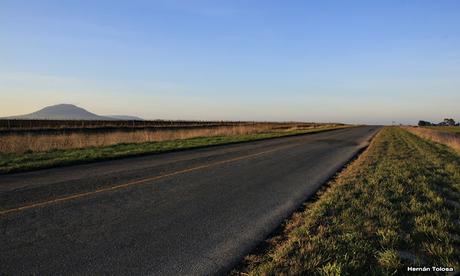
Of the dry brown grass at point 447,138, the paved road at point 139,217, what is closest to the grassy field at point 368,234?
the paved road at point 139,217

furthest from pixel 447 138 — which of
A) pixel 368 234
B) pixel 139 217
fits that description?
pixel 139 217

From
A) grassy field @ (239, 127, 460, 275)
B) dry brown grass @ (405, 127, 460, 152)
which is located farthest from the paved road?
dry brown grass @ (405, 127, 460, 152)

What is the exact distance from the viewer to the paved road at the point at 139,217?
3898mm

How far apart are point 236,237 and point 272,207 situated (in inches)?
72.8

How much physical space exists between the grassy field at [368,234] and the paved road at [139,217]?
483 mm

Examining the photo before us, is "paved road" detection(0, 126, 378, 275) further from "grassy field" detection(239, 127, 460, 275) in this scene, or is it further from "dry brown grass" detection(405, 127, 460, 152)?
"dry brown grass" detection(405, 127, 460, 152)

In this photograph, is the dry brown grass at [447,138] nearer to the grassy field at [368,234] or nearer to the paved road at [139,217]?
the grassy field at [368,234]

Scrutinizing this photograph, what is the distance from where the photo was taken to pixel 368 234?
4848 mm

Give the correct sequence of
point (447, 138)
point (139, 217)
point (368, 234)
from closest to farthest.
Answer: point (368, 234)
point (139, 217)
point (447, 138)

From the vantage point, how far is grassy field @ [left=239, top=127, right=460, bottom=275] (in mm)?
3842

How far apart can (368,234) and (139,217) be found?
366cm

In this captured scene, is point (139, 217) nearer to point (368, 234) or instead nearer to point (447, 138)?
point (368, 234)

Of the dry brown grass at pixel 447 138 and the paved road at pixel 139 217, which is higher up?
the paved road at pixel 139 217

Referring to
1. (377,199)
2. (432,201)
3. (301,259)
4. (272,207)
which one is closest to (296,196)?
(272,207)
